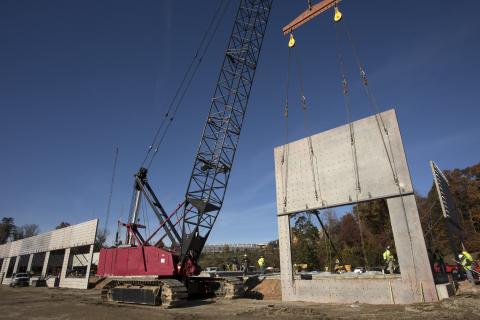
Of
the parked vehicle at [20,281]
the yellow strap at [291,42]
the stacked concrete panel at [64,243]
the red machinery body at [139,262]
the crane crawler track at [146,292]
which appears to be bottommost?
the crane crawler track at [146,292]

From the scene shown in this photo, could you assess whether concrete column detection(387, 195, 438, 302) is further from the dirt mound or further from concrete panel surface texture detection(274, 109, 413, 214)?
the dirt mound

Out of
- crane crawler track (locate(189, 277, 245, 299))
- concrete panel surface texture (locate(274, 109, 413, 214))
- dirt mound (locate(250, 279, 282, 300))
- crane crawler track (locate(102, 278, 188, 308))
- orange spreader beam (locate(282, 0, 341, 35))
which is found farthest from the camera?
dirt mound (locate(250, 279, 282, 300))

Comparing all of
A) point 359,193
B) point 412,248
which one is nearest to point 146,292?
point 359,193

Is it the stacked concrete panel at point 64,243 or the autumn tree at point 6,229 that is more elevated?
the autumn tree at point 6,229

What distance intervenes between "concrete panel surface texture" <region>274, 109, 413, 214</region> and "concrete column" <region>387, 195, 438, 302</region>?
628 millimetres

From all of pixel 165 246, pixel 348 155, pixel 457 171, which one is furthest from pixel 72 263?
pixel 457 171

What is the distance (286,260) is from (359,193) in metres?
5.08

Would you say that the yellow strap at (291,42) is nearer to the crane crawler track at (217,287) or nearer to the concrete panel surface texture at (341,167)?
the concrete panel surface texture at (341,167)

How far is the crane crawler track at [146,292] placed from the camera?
15266mm

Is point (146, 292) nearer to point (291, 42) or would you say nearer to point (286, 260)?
point (286, 260)

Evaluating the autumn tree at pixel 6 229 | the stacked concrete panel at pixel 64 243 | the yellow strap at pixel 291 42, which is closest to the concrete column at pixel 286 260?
the yellow strap at pixel 291 42

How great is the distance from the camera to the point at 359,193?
14438mm

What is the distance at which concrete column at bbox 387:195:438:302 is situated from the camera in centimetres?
1208

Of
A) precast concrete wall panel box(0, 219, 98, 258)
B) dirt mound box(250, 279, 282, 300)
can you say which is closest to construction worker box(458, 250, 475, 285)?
dirt mound box(250, 279, 282, 300)
